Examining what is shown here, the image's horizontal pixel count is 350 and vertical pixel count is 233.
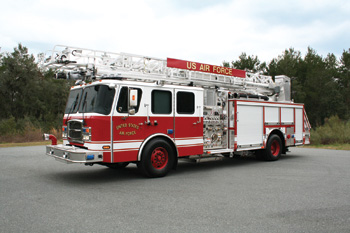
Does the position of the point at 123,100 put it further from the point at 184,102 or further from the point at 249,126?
the point at 249,126

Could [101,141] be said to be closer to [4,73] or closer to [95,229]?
[95,229]

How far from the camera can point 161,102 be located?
8.14 metres

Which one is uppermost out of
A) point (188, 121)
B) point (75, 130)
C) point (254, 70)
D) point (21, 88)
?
point (254, 70)

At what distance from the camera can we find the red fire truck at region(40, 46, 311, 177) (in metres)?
7.28

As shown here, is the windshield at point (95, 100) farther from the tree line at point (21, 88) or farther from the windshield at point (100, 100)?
the tree line at point (21, 88)

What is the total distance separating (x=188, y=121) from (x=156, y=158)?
144 centimetres

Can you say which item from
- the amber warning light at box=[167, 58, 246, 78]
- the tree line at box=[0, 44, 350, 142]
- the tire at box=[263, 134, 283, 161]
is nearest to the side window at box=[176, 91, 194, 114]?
the amber warning light at box=[167, 58, 246, 78]

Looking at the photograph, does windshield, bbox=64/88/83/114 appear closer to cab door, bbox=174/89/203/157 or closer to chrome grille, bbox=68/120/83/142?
chrome grille, bbox=68/120/83/142

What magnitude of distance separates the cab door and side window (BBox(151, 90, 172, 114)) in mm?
228

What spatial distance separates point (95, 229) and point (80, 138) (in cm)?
370

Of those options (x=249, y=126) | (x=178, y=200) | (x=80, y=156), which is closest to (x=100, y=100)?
(x=80, y=156)

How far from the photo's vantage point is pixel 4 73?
3603 centimetres

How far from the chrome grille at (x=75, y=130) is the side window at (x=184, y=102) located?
8.41 ft

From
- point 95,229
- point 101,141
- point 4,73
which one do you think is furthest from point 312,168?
point 4,73
